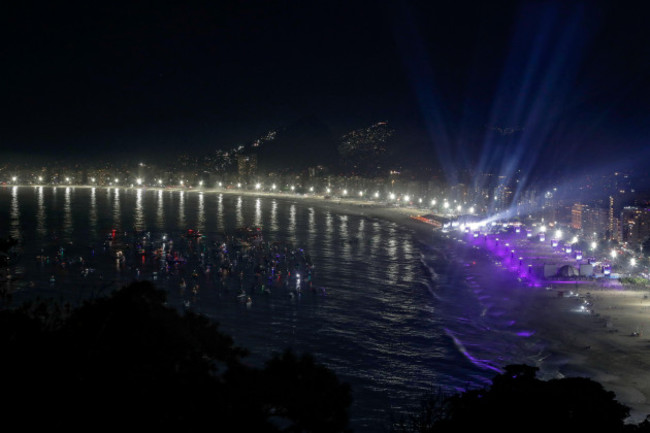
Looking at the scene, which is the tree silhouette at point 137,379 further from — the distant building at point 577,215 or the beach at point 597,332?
the distant building at point 577,215

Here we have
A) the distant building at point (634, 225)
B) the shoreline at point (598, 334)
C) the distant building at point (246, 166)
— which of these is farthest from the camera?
the distant building at point (246, 166)

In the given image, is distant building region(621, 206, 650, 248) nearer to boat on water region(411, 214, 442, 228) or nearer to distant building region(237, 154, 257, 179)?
boat on water region(411, 214, 442, 228)

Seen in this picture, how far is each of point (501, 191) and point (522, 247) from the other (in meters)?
48.3

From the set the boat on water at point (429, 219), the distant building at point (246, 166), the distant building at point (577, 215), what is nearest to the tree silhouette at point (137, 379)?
the boat on water at point (429, 219)

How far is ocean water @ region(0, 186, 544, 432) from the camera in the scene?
14812 mm

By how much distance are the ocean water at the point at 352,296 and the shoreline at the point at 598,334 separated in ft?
2.03

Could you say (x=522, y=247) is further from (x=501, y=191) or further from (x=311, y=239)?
(x=501, y=191)

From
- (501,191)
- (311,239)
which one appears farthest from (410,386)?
(501,191)

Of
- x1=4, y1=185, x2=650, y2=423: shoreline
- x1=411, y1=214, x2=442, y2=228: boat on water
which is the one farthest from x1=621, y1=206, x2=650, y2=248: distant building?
x1=4, y1=185, x2=650, y2=423: shoreline

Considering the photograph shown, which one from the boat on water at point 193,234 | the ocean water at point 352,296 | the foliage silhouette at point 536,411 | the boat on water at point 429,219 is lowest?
the ocean water at point 352,296

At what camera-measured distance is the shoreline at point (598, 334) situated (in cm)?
1433

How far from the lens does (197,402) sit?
5047mm

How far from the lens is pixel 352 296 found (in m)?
23.1

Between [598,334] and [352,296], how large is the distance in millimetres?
8892
